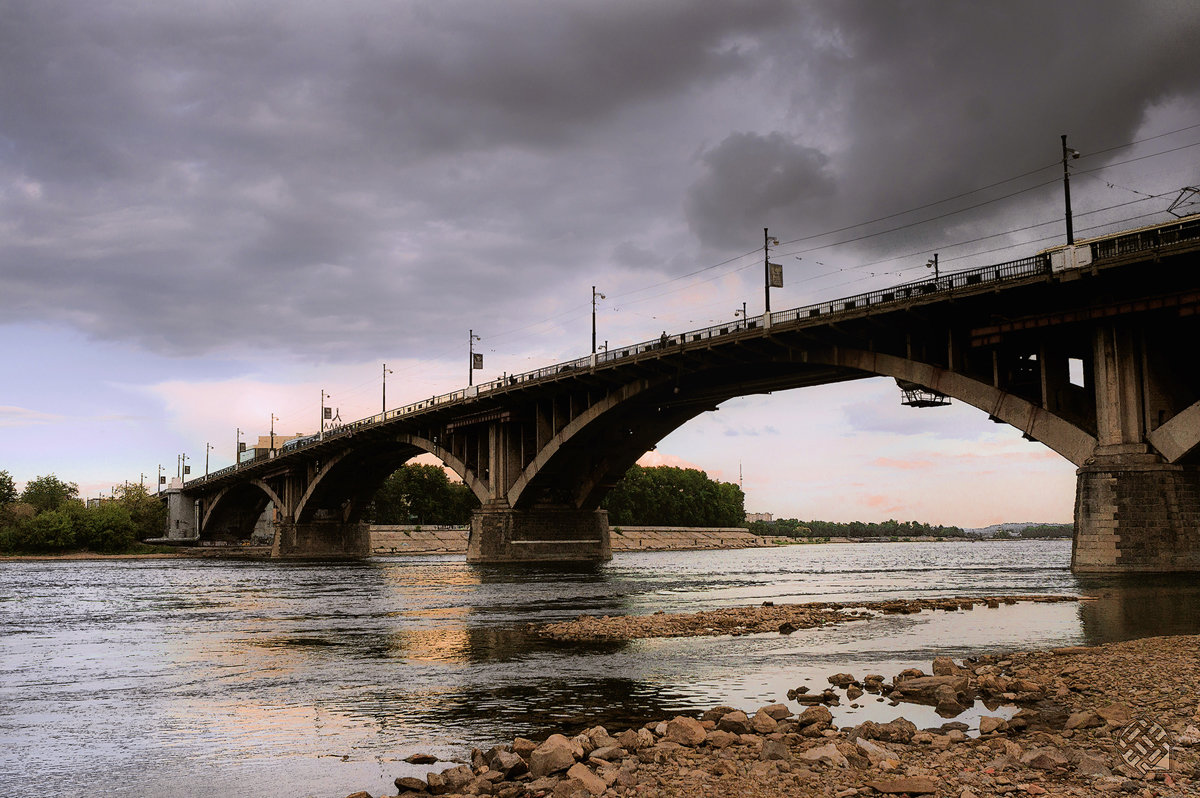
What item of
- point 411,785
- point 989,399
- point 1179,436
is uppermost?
point 989,399

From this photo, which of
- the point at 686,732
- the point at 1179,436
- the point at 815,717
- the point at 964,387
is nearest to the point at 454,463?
the point at 964,387

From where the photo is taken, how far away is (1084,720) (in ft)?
38.6

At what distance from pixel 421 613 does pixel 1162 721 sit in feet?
98.2

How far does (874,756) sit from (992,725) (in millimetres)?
2127

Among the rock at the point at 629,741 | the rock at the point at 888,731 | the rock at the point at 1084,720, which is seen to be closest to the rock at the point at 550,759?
the rock at the point at 629,741

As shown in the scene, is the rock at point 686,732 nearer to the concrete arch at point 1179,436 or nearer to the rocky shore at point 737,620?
the rocky shore at point 737,620

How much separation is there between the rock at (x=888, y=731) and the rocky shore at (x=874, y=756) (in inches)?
0.5

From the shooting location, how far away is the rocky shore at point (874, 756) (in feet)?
31.0

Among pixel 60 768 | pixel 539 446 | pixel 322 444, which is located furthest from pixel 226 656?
pixel 322 444

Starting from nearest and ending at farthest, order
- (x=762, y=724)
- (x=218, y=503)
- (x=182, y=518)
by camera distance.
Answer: (x=762, y=724)
(x=218, y=503)
(x=182, y=518)

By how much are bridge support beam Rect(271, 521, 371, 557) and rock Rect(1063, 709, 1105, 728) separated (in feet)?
400

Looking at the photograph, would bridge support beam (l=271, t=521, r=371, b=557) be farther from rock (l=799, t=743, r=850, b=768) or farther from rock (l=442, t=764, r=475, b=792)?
rock (l=799, t=743, r=850, b=768)

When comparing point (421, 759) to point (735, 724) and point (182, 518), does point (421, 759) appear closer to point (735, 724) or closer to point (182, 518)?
point (735, 724)

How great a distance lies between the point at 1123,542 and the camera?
38.8 metres
